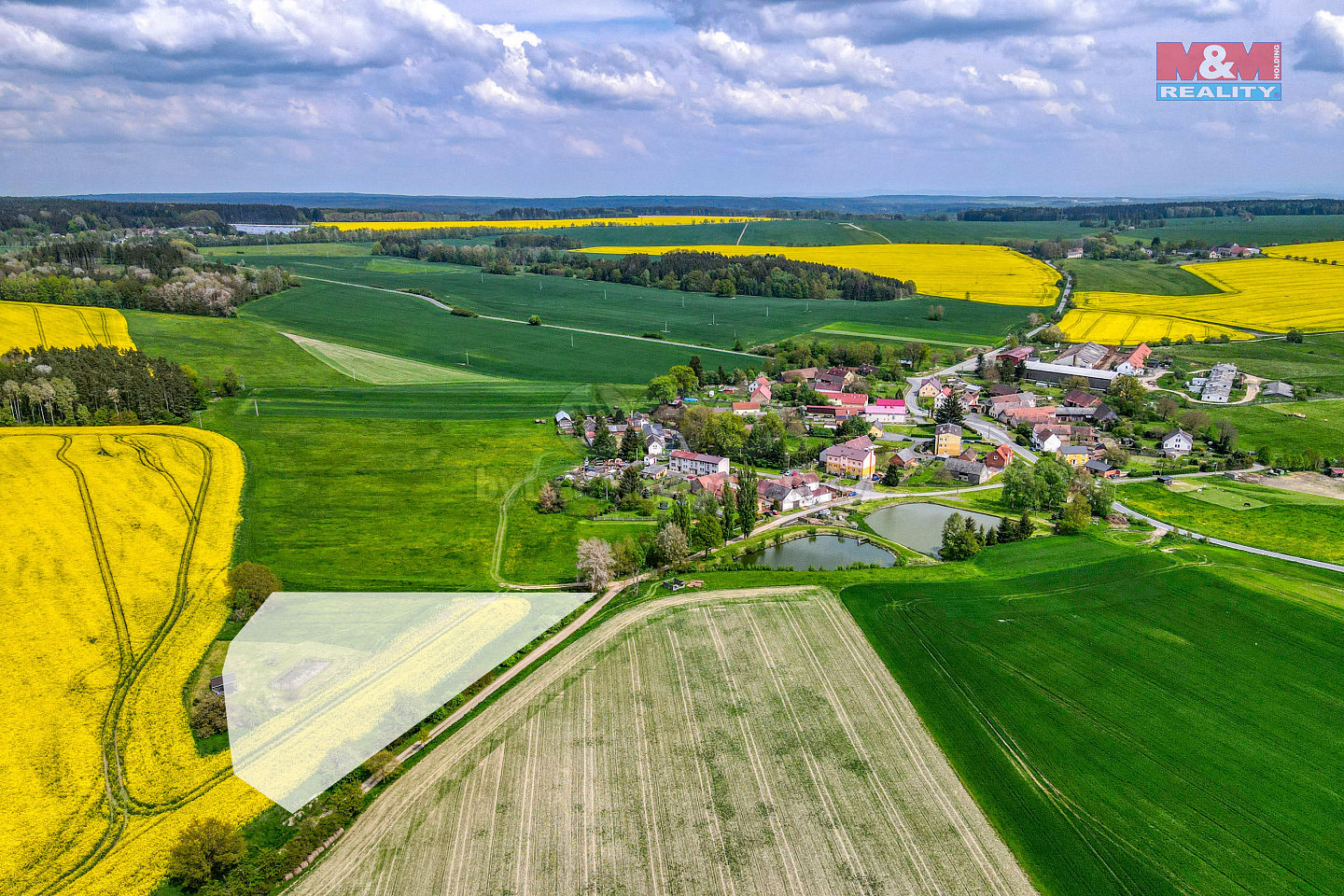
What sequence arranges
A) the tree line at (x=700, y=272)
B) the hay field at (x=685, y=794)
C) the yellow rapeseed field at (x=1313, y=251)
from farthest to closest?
the yellow rapeseed field at (x=1313, y=251) → the tree line at (x=700, y=272) → the hay field at (x=685, y=794)

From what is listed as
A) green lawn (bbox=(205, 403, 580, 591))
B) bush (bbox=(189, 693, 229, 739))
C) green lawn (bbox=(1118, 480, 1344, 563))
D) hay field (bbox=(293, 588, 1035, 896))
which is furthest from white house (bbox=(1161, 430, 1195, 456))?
bush (bbox=(189, 693, 229, 739))

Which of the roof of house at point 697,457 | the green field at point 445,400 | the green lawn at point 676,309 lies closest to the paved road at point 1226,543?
the roof of house at point 697,457

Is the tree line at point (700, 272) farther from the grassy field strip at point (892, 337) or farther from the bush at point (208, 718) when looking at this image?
the bush at point (208, 718)

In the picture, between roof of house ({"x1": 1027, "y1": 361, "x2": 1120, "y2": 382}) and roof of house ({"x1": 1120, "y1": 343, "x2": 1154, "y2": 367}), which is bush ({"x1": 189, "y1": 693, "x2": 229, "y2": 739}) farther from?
roof of house ({"x1": 1120, "y1": 343, "x2": 1154, "y2": 367})

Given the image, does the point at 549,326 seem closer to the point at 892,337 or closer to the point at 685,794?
the point at 892,337

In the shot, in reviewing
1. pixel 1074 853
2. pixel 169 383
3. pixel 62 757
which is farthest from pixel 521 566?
pixel 169 383
